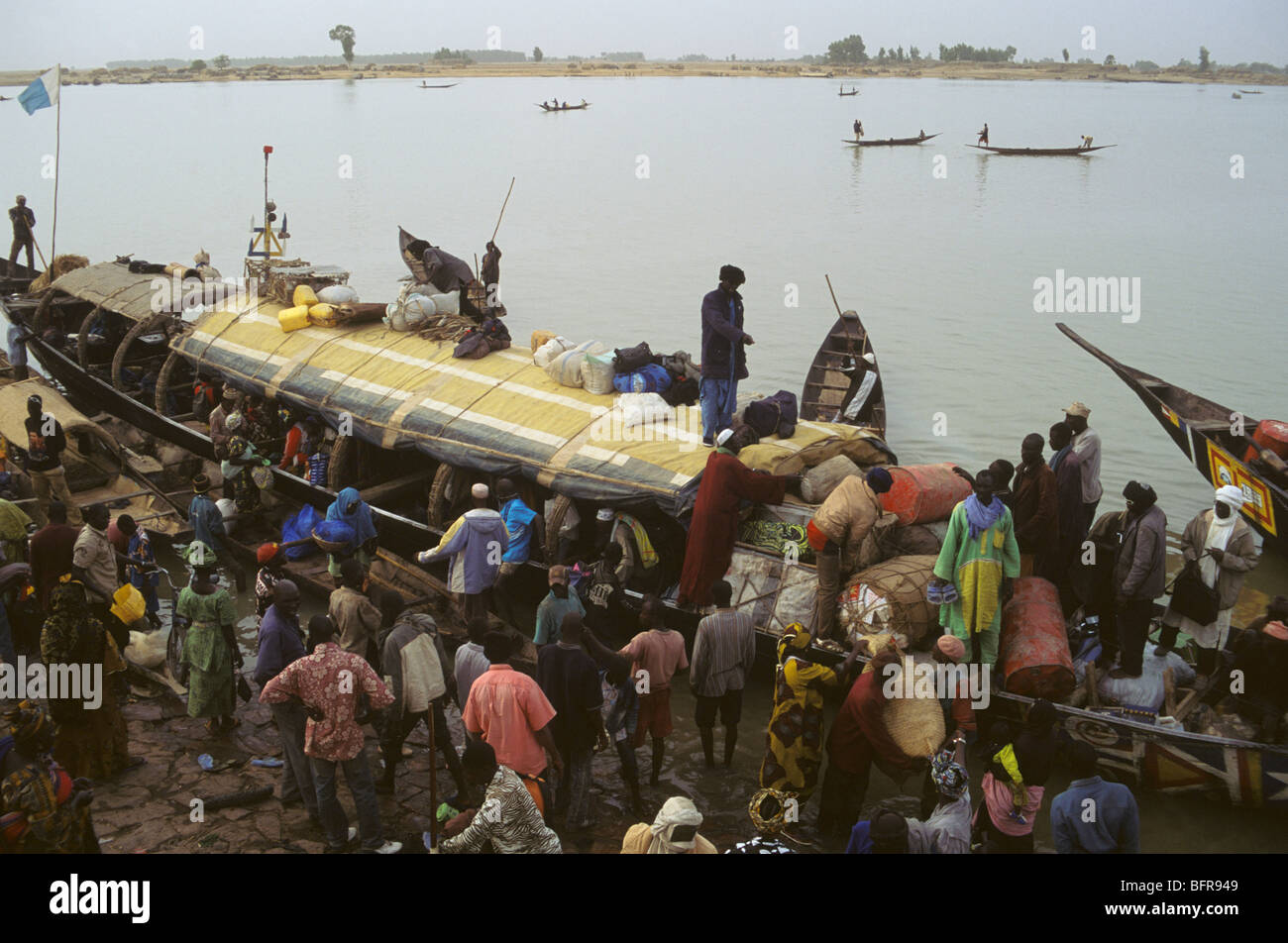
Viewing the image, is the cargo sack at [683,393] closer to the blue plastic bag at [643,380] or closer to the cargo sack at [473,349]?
the blue plastic bag at [643,380]

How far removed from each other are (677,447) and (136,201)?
Result: 38127mm

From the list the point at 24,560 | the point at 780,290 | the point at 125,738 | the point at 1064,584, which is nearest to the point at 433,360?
the point at 24,560

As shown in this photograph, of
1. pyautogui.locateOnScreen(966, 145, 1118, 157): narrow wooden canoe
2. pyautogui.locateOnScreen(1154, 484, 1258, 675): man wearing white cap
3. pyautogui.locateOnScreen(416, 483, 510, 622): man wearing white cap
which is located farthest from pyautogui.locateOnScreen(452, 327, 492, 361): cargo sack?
pyautogui.locateOnScreen(966, 145, 1118, 157): narrow wooden canoe

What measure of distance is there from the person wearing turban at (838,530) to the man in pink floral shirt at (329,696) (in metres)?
3.52

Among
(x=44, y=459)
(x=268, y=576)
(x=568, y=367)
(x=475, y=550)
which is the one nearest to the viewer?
(x=268, y=576)

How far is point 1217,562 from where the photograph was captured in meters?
7.91

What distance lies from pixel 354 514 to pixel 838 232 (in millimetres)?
28902

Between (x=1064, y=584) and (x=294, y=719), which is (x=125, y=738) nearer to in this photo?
(x=294, y=719)

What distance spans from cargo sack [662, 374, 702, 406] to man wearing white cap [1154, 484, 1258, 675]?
4.61 meters

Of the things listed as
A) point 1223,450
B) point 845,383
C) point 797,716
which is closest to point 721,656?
point 797,716

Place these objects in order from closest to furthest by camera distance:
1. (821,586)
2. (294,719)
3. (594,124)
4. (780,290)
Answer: (294,719), (821,586), (780,290), (594,124)

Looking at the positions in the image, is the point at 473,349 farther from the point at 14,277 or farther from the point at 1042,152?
the point at 1042,152

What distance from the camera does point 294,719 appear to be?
614 cm

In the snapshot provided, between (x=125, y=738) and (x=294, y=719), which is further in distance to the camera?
(x=125, y=738)
